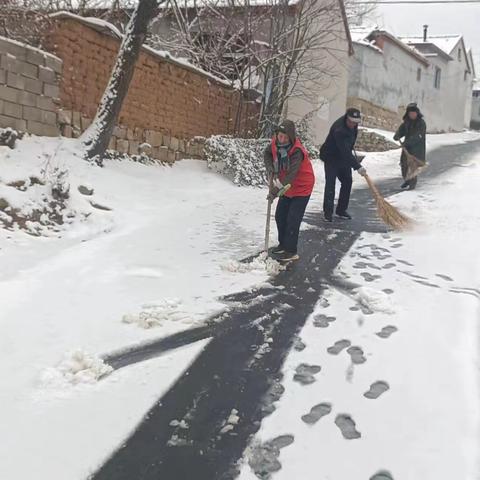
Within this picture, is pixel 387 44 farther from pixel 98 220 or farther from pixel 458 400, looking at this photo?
pixel 458 400

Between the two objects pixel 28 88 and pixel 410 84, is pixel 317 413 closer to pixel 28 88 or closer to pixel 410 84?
pixel 28 88

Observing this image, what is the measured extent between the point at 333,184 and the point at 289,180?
238 centimetres

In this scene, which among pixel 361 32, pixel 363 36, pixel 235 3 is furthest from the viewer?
pixel 361 32

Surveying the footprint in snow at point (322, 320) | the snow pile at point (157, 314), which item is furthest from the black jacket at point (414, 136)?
the snow pile at point (157, 314)

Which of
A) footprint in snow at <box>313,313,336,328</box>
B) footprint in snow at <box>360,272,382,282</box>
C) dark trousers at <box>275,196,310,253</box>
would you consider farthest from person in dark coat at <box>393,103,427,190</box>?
footprint in snow at <box>313,313,336,328</box>

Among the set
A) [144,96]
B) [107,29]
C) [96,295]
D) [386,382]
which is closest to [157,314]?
[96,295]

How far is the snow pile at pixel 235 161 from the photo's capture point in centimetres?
1090

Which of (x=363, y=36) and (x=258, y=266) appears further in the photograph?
(x=363, y=36)

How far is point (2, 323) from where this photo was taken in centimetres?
373

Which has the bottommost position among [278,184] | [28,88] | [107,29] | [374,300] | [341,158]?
[374,300]

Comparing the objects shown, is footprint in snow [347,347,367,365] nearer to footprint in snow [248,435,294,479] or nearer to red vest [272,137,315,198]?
footprint in snow [248,435,294,479]

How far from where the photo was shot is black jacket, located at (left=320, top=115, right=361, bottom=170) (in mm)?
7446

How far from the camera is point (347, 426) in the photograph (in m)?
2.81

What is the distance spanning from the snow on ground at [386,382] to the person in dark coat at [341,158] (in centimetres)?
218
